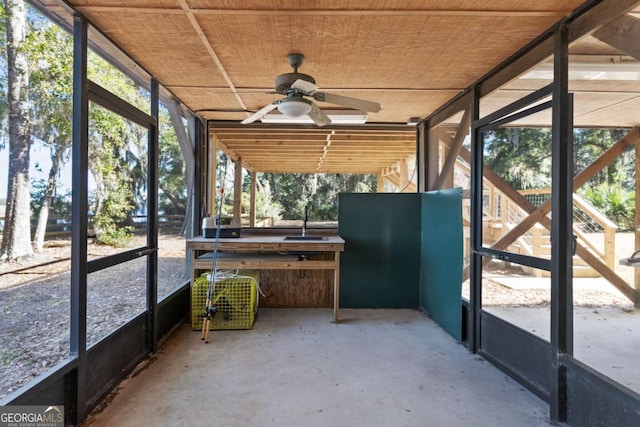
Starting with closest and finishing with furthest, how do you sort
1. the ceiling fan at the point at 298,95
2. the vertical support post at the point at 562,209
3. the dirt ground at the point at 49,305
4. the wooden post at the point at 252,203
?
the vertical support post at the point at 562,209
the dirt ground at the point at 49,305
the ceiling fan at the point at 298,95
the wooden post at the point at 252,203

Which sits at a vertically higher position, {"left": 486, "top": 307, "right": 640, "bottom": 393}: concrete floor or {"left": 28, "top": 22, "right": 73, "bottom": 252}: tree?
{"left": 28, "top": 22, "right": 73, "bottom": 252}: tree

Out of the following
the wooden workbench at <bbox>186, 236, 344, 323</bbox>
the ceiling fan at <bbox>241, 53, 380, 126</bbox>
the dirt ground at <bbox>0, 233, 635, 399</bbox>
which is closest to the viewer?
the dirt ground at <bbox>0, 233, 635, 399</bbox>

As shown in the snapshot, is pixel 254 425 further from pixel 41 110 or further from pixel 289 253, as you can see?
pixel 41 110

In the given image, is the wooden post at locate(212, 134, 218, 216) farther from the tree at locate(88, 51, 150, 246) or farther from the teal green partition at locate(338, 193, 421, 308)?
the teal green partition at locate(338, 193, 421, 308)

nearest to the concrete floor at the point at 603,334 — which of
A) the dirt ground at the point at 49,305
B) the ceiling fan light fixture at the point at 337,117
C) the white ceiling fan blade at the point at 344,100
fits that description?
the dirt ground at the point at 49,305

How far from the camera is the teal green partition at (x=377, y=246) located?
420cm

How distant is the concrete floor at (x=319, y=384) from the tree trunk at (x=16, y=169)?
1.24 meters

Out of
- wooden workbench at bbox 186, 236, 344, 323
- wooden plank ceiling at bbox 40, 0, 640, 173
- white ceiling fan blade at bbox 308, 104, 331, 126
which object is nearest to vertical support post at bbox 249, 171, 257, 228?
wooden workbench at bbox 186, 236, 344, 323

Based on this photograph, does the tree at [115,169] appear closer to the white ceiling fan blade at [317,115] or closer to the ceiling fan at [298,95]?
the ceiling fan at [298,95]

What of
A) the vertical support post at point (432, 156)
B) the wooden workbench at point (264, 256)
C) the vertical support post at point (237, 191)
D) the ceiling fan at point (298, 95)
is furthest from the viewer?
the vertical support post at point (237, 191)

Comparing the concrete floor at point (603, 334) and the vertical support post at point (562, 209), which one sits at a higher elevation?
the vertical support post at point (562, 209)

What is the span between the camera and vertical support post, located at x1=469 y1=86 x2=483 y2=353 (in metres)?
2.93

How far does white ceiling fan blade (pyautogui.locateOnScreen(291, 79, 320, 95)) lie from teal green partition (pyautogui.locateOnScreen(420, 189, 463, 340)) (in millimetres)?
1701

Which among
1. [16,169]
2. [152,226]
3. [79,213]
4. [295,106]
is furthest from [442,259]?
[16,169]
